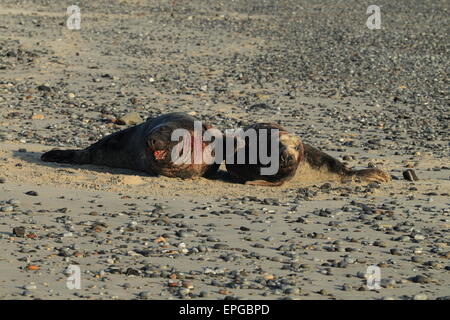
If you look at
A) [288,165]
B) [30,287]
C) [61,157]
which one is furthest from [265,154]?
[30,287]

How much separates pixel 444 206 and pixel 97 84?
8.32 m

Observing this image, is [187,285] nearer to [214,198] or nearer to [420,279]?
[420,279]

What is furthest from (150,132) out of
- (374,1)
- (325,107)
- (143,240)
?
(374,1)

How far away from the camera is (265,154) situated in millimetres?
9016

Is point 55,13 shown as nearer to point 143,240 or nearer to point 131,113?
point 131,113

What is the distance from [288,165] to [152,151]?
49.8 inches

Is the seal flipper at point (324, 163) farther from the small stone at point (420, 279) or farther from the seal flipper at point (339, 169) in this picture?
the small stone at point (420, 279)

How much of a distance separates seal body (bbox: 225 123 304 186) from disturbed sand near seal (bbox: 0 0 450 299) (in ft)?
0.49

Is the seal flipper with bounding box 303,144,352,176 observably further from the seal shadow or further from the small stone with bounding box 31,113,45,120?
the small stone with bounding box 31,113,45,120

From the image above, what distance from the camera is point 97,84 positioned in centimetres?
1563

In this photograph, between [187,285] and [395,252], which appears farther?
[395,252]

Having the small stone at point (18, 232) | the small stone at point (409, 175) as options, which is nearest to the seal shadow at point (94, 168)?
the small stone at point (409, 175)

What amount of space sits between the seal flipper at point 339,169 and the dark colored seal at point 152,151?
99cm

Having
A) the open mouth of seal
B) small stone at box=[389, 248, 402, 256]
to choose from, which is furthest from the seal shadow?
small stone at box=[389, 248, 402, 256]
